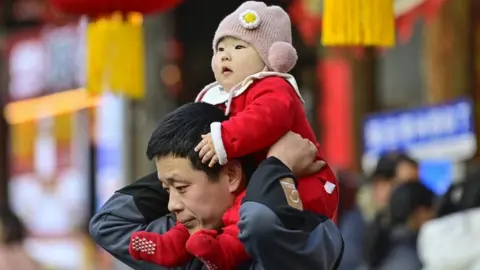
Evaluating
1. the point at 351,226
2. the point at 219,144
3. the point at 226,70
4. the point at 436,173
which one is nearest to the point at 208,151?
the point at 219,144

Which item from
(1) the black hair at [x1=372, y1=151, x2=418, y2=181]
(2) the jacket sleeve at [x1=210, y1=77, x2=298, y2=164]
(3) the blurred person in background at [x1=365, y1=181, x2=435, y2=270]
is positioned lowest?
(3) the blurred person in background at [x1=365, y1=181, x2=435, y2=270]

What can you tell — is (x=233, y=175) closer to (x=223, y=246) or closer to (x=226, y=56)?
(x=223, y=246)

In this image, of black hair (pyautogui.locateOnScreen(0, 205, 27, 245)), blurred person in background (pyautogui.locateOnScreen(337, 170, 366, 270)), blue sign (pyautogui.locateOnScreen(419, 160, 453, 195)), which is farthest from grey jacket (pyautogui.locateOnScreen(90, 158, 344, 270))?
blue sign (pyautogui.locateOnScreen(419, 160, 453, 195))

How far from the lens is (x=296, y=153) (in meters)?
2.54

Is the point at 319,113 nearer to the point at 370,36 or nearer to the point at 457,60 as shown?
the point at 457,60

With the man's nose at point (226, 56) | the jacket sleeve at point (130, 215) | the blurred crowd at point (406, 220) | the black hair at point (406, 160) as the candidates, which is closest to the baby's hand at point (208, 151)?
the man's nose at point (226, 56)

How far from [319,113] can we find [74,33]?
2843 millimetres

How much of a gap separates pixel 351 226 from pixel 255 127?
3791 mm

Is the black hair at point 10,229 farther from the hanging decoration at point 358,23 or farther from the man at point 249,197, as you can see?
the man at point 249,197

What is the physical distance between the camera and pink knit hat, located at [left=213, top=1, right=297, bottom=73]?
264cm

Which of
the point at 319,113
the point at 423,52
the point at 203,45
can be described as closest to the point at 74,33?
the point at 203,45

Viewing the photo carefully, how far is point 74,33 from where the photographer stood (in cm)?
1064

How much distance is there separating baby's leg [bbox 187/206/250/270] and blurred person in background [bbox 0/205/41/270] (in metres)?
3.91

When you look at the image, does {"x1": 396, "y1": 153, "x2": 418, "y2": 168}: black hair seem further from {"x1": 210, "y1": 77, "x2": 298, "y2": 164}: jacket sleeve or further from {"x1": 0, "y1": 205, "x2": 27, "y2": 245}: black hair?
{"x1": 210, "y1": 77, "x2": 298, "y2": 164}: jacket sleeve
